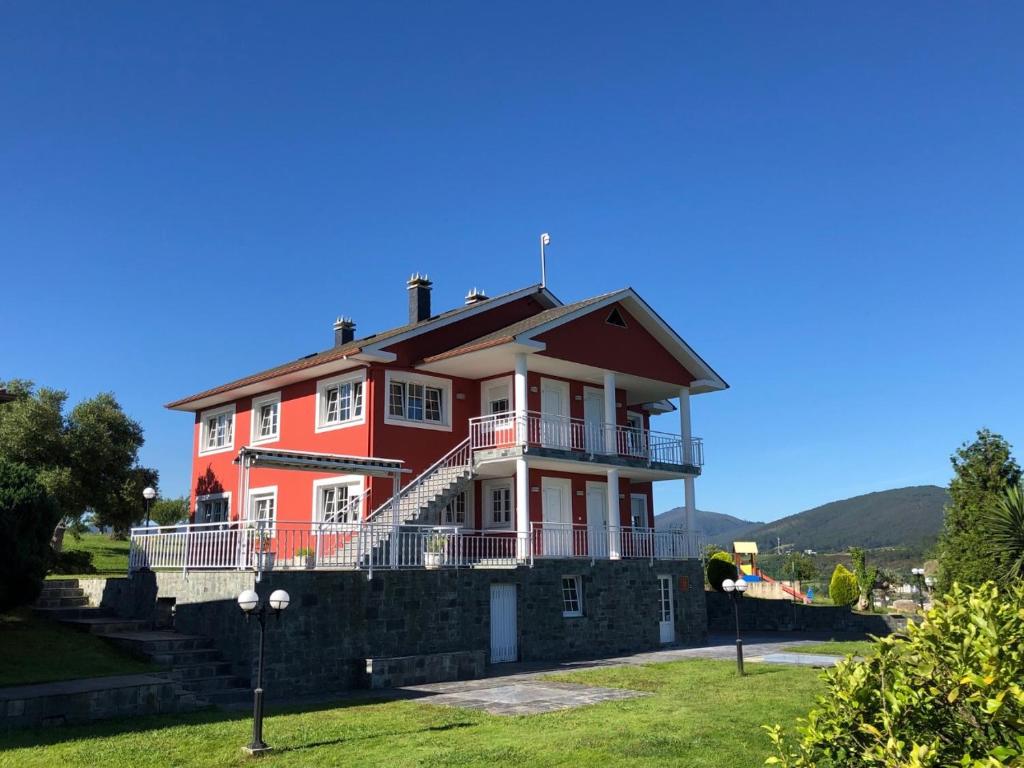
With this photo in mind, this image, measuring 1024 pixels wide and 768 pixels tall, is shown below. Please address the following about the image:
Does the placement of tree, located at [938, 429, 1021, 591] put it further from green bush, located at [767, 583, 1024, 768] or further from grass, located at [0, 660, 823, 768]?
green bush, located at [767, 583, 1024, 768]

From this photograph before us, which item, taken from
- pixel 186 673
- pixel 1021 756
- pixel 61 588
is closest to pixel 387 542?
pixel 186 673

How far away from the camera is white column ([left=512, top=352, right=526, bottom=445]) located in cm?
2117

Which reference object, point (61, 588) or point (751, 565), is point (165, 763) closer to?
point (61, 588)

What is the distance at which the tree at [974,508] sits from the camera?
16.7 m

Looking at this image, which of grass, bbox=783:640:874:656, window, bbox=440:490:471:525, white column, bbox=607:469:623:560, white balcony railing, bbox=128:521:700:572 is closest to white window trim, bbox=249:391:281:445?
white balcony railing, bbox=128:521:700:572

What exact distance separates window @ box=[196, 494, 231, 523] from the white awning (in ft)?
33.0

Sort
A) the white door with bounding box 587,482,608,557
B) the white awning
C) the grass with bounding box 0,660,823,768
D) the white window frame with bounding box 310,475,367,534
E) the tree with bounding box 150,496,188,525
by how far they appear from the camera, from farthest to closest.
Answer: the tree with bounding box 150,496,188,525, the white door with bounding box 587,482,608,557, the white window frame with bounding box 310,475,367,534, the white awning, the grass with bounding box 0,660,823,768

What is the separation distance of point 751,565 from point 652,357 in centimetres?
2251

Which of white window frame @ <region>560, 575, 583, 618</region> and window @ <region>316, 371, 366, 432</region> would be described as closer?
white window frame @ <region>560, 575, 583, 618</region>

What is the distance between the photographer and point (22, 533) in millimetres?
14383

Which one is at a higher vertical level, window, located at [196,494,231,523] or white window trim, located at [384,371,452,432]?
white window trim, located at [384,371,452,432]

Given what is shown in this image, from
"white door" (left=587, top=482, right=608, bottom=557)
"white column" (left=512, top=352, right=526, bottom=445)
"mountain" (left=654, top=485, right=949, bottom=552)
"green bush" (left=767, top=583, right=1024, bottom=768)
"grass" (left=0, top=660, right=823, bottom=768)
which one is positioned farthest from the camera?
"mountain" (left=654, top=485, right=949, bottom=552)

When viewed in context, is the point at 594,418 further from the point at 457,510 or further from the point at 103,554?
the point at 103,554

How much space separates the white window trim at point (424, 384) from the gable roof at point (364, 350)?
82cm
